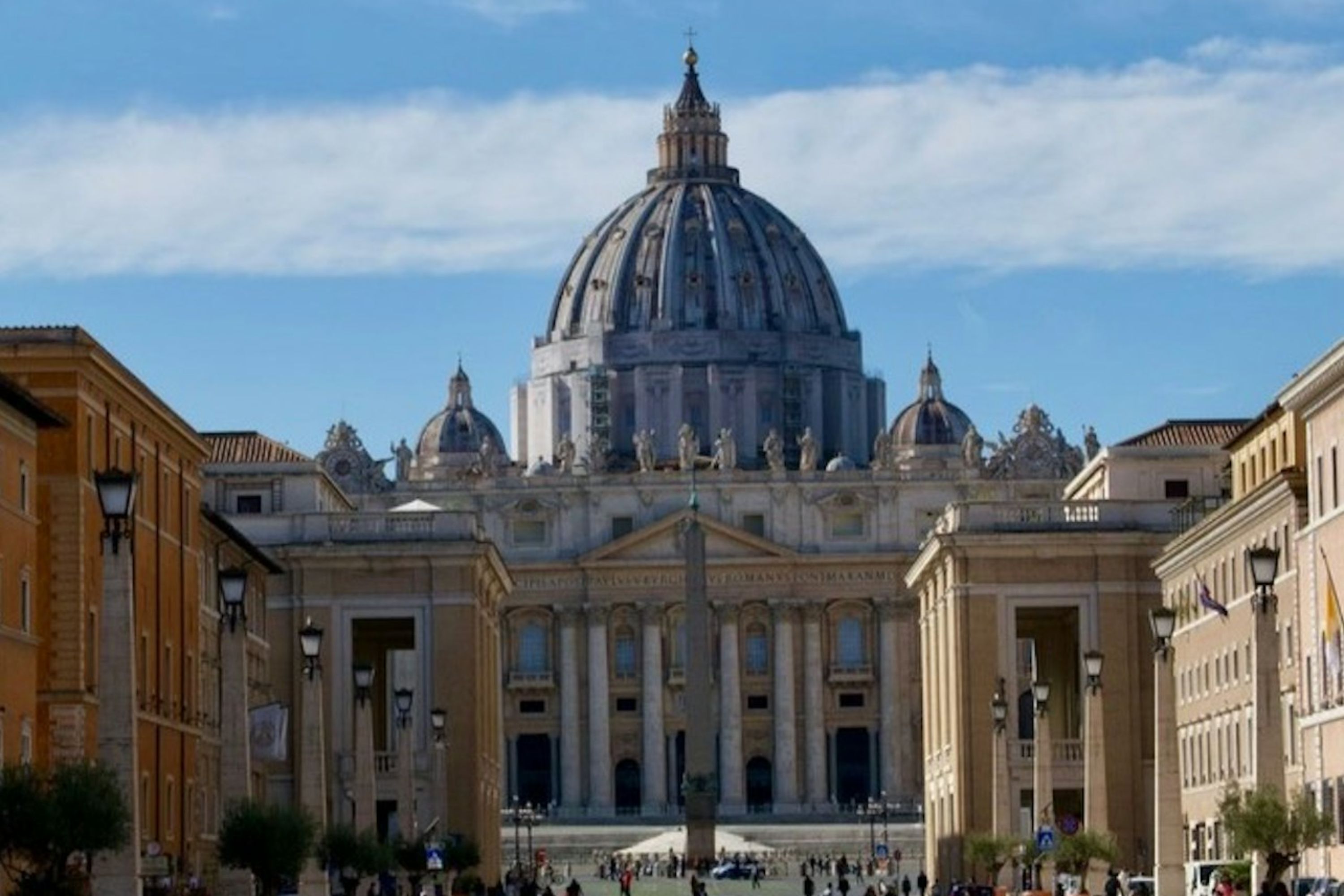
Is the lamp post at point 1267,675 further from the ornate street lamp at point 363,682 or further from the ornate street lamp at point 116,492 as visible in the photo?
the ornate street lamp at point 363,682

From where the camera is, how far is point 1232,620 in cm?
9644

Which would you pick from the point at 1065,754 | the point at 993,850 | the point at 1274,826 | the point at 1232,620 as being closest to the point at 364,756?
the point at 993,850

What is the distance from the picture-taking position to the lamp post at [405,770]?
99125 mm

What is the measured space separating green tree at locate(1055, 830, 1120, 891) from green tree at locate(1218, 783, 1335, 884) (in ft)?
62.2

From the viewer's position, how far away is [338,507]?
146875 millimetres

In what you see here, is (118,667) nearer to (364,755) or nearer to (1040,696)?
(364,755)

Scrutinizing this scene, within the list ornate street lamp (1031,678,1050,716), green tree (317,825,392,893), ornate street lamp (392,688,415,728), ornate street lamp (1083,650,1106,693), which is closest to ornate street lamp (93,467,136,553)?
ornate street lamp (1083,650,1106,693)

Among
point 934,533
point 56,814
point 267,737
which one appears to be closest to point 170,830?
point 267,737

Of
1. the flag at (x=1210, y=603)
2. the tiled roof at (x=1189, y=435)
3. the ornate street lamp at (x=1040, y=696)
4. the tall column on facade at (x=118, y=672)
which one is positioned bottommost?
the tall column on facade at (x=118, y=672)

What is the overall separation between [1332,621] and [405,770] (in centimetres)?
3478

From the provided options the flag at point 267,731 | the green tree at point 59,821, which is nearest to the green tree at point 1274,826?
the green tree at point 59,821

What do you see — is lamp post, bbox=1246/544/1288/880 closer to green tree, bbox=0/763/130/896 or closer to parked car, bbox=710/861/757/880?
green tree, bbox=0/763/130/896

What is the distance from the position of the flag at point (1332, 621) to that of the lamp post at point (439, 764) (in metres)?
34.1

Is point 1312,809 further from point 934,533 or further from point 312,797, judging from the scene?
point 934,533
